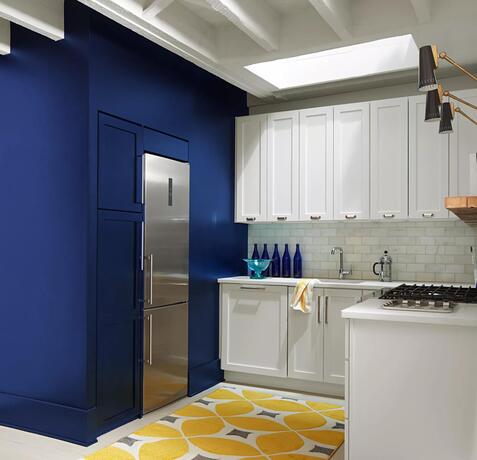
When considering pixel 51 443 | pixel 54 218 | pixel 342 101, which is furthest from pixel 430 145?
pixel 51 443

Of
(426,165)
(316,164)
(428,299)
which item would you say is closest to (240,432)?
(428,299)

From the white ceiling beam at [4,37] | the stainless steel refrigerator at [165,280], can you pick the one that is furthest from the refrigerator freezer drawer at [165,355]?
the white ceiling beam at [4,37]

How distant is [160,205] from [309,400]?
2028mm

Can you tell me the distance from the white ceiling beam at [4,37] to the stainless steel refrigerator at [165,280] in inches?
48.7

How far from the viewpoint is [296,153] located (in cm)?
485

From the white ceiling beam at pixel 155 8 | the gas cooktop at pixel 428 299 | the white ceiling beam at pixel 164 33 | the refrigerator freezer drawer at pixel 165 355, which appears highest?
the white ceiling beam at pixel 155 8

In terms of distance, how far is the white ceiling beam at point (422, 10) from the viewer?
10.2ft

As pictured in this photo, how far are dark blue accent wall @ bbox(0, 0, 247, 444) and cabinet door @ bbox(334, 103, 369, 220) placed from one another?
5.02ft

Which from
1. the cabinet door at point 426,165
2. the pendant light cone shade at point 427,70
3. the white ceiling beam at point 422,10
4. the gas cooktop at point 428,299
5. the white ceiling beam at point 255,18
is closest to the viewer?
the pendant light cone shade at point 427,70

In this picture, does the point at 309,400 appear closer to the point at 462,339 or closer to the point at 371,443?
the point at 371,443

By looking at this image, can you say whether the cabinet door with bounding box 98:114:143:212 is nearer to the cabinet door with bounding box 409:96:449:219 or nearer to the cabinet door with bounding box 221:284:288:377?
the cabinet door with bounding box 221:284:288:377

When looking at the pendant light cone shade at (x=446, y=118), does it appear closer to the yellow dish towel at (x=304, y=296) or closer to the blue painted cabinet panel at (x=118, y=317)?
the yellow dish towel at (x=304, y=296)

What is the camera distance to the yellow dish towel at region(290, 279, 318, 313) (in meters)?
4.45

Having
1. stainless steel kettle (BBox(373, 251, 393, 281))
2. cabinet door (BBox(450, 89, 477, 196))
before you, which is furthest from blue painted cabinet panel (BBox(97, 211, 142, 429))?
cabinet door (BBox(450, 89, 477, 196))
